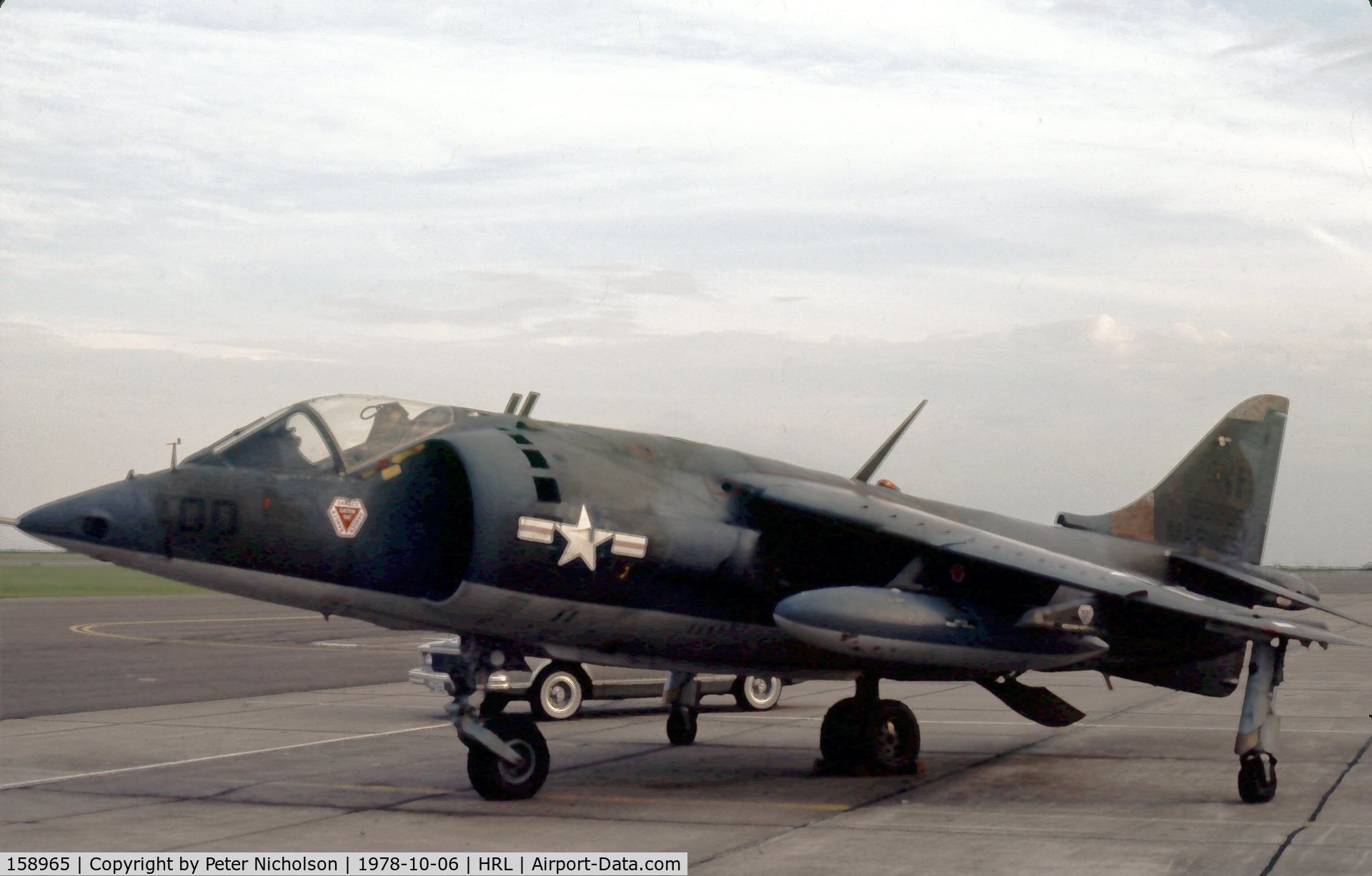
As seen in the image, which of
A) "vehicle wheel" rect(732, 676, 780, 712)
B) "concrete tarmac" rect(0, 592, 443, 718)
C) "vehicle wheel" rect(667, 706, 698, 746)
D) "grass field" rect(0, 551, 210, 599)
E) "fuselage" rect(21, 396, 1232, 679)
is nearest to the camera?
"fuselage" rect(21, 396, 1232, 679)

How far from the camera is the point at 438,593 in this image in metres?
11.2

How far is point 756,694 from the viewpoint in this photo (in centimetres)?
1977

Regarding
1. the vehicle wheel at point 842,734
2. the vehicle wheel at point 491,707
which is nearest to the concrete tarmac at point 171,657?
the vehicle wheel at point 491,707

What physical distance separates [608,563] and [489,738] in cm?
181

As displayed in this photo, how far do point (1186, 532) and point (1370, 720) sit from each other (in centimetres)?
509

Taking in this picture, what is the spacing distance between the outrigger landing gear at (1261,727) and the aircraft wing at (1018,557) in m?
0.31

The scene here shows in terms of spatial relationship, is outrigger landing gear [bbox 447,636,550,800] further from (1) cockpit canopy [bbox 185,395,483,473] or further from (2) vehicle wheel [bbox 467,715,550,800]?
(1) cockpit canopy [bbox 185,395,483,473]

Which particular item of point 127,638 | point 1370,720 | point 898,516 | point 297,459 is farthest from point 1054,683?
point 127,638

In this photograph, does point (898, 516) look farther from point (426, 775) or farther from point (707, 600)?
point (426, 775)

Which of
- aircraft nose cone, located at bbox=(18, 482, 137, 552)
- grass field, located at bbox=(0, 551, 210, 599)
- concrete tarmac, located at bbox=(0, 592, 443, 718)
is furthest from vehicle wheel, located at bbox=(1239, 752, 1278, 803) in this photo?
grass field, located at bbox=(0, 551, 210, 599)

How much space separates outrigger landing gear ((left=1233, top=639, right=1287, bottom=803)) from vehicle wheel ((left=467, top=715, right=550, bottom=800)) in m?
5.95

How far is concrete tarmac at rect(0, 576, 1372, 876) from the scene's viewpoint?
987cm

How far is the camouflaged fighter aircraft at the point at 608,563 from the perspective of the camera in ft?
35.5

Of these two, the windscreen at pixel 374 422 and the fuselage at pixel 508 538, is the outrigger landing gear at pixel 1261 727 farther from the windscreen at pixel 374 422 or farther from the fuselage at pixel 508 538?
the windscreen at pixel 374 422
